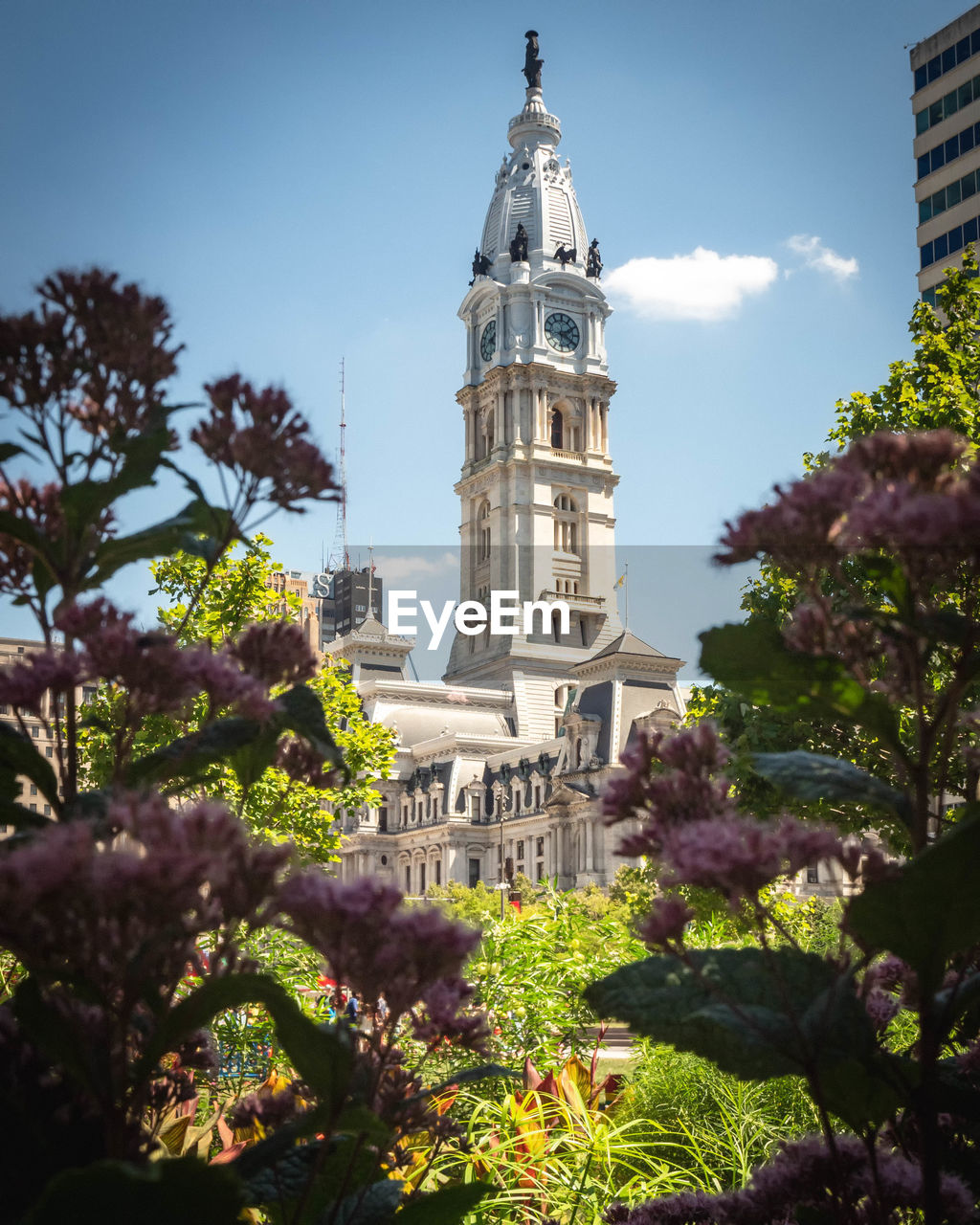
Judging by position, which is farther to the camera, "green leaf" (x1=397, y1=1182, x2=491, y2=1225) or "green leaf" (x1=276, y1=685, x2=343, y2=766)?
"green leaf" (x1=276, y1=685, x2=343, y2=766)

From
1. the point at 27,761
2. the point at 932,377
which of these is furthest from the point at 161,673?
the point at 932,377

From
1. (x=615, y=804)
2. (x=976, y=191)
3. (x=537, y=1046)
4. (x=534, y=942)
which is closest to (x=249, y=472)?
(x=615, y=804)

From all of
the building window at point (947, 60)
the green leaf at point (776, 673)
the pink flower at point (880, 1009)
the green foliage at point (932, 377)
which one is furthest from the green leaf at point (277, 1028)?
the building window at point (947, 60)

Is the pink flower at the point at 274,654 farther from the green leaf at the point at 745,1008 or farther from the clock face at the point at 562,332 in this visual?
the clock face at the point at 562,332

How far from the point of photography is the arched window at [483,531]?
5428 inches

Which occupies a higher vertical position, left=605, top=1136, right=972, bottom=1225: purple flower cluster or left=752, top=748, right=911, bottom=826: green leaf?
left=752, top=748, right=911, bottom=826: green leaf

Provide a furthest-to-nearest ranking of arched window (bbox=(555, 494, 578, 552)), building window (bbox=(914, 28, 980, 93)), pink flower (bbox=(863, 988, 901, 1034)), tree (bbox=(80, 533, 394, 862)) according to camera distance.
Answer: arched window (bbox=(555, 494, 578, 552)) → building window (bbox=(914, 28, 980, 93)) → tree (bbox=(80, 533, 394, 862)) → pink flower (bbox=(863, 988, 901, 1034))

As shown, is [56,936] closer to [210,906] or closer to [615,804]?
[210,906]

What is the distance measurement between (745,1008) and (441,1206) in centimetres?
93

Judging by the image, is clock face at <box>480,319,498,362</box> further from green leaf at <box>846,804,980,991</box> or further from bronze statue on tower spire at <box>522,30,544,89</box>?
green leaf at <box>846,804,980,991</box>

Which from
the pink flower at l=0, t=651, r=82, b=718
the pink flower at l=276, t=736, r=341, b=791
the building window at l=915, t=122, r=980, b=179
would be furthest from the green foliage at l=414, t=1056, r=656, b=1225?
the building window at l=915, t=122, r=980, b=179

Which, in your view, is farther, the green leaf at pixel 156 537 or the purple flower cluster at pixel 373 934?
the green leaf at pixel 156 537

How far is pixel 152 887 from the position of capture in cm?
231

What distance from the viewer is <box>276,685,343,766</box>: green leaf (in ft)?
11.1
